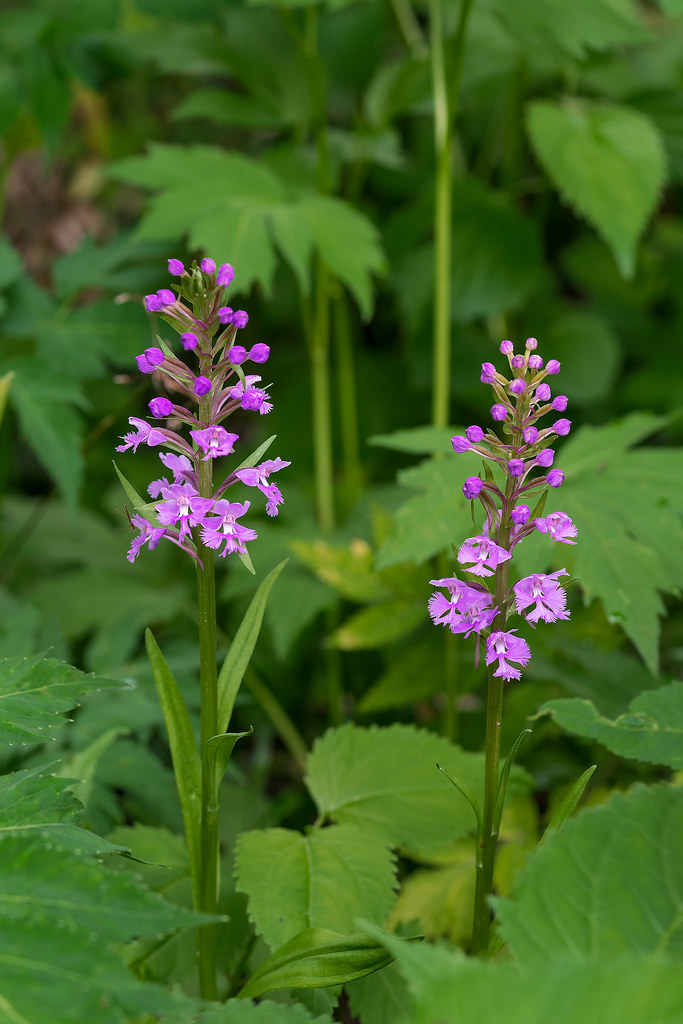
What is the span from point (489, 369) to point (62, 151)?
3.69 metres

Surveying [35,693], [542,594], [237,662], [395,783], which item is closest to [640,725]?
[542,594]

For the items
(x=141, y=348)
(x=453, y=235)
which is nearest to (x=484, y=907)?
(x=141, y=348)

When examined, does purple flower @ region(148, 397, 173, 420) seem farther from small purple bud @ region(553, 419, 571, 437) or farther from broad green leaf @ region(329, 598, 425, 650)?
broad green leaf @ region(329, 598, 425, 650)

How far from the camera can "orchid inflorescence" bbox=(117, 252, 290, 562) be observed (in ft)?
3.34

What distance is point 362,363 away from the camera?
10.6 ft

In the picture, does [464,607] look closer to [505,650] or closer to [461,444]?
[505,650]

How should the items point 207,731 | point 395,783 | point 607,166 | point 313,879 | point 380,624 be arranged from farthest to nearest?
point 607,166, point 380,624, point 395,783, point 313,879, point 207,731

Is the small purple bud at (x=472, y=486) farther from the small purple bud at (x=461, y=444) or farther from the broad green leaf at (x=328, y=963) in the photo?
the broad green leaf at (x=328, y=963)

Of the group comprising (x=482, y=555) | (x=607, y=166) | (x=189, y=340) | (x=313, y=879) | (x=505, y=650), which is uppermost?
(x=607, y=166)

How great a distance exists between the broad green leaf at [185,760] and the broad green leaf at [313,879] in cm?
11

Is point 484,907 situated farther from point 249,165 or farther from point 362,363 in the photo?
point 362,363

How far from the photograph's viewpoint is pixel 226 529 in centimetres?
103

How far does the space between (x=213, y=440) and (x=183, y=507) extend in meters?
0.08

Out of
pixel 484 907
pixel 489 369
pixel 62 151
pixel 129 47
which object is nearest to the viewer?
pixel 489 369
